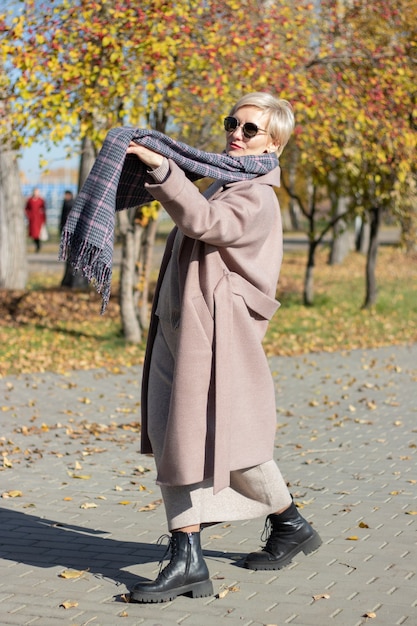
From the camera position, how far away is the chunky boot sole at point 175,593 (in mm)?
4227

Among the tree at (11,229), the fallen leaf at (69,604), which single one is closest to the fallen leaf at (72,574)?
the fallen leaf at (69,604)

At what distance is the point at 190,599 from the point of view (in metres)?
4.32

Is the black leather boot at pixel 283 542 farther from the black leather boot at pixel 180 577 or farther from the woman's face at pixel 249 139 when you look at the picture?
the woman's face at pixel 249 139

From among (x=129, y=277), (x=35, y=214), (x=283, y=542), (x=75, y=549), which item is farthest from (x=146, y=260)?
(x=35, y=214)

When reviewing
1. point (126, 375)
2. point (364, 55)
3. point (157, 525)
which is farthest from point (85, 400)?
point (364, 55)

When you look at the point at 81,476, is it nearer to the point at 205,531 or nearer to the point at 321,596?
the point at 205,531

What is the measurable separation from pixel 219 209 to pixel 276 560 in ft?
5.09

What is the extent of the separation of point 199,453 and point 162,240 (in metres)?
35.0

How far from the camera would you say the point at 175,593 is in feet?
14.0

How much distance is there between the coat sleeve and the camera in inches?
155

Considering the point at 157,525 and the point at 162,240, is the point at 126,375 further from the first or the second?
the point at 162,240

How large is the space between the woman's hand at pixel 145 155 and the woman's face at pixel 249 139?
553 mm

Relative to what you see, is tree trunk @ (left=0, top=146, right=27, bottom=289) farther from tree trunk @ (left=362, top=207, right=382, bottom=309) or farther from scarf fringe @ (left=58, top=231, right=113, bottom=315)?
scarf fringe @ (left=58, top=231, right=113, bottom=315)

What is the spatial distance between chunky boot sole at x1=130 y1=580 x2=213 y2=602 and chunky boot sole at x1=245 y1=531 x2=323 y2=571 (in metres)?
0.39
